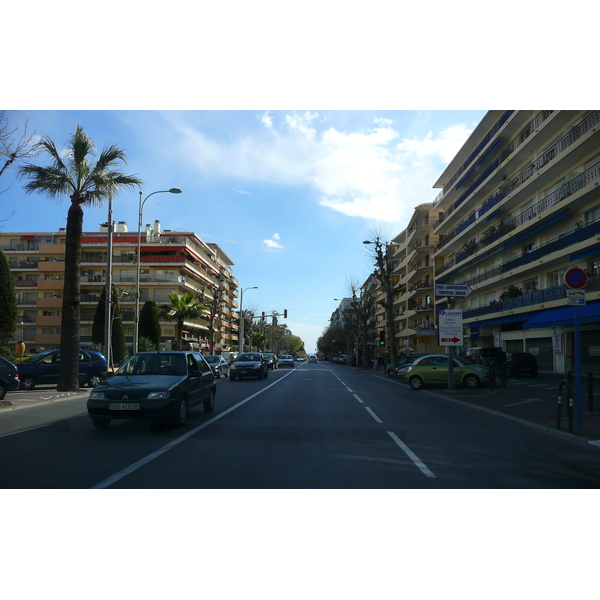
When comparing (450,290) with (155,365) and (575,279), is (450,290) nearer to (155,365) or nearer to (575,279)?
(575,279)

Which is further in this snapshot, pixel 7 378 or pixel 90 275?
pixel 90 275

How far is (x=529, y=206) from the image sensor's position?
122ft

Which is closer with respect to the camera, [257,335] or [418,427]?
[418,427]

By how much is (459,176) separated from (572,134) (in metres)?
23.5

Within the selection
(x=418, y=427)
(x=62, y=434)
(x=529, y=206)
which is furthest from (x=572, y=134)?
(x=62, y=434)

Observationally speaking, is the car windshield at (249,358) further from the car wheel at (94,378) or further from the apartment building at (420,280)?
the apartment building at (420,280)

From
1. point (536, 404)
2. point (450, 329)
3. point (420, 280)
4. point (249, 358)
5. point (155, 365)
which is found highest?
point (420, 280)

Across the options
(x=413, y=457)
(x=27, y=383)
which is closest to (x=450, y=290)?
(x=413, y=457)

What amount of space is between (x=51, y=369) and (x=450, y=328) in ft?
53.6

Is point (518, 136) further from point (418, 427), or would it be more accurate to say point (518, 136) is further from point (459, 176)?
point (418, 427)

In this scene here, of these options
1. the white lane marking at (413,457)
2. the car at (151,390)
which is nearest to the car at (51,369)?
the car at (151,390)

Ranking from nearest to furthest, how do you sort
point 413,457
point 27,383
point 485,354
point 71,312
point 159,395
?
point 413,457 < point 159,395 < point 71,312 < point 27,383 < point 485,354

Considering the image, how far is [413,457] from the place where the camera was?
7.55m

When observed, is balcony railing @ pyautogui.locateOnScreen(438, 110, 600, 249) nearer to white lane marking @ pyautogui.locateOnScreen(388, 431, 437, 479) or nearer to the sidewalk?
the sidewalk
